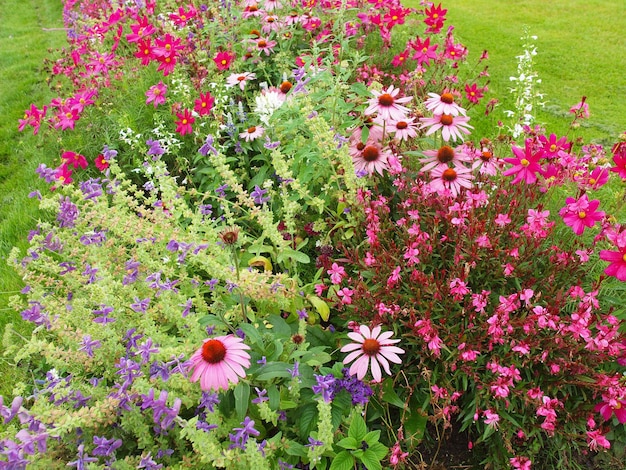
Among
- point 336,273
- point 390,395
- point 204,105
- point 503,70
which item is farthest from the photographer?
point 503,70

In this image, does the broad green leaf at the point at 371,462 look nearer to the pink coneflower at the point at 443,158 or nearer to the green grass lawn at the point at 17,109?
the pink coneflower at the point at 443,158

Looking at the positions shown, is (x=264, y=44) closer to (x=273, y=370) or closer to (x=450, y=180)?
(x=450, y=180)

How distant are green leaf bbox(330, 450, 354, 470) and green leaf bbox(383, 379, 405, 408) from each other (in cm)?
31

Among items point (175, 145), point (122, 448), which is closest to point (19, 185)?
point (175, 145)

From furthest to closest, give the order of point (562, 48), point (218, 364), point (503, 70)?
point (562, 48) → point (503, 70) → point (218, 364)

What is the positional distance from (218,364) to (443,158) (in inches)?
51.5

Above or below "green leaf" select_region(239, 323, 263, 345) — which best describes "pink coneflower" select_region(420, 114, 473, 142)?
Answer: above

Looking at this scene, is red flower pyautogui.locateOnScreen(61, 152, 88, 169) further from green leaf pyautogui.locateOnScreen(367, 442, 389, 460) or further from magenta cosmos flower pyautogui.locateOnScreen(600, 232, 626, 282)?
magenta cosmos flower pyautogui.locateOnScreen(600, 232, 626, 282)

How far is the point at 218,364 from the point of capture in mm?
1433

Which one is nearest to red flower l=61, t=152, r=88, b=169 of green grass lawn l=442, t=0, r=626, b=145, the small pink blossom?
the small pink blossom

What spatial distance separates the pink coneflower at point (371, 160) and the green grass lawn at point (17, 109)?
1.95 meters

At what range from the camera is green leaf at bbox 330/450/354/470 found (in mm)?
1659

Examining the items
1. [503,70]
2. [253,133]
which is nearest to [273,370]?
[253,133]

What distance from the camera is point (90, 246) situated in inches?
77.0
